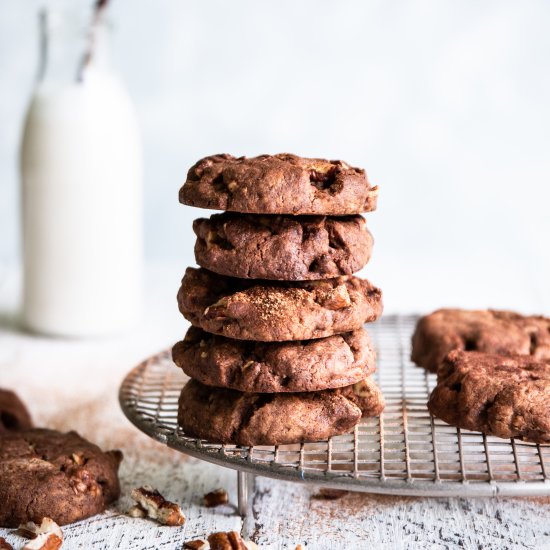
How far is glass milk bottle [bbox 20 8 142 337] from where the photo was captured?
11.0 ft

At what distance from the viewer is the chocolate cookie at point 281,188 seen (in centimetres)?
191

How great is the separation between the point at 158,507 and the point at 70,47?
1.89 m

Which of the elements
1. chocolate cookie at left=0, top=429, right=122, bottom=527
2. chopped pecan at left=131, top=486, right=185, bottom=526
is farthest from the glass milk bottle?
chopped pecan at left=131, top=486, right=185, bottom=526

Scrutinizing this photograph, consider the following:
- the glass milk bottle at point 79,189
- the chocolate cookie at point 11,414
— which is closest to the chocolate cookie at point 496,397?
the chocolate cookie at point 11,414

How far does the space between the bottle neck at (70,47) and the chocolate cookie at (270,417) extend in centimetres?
171

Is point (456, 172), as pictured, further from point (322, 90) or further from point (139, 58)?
point (139, 58)

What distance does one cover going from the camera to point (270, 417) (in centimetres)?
203

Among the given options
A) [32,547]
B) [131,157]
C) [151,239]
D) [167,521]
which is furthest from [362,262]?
[151,239]

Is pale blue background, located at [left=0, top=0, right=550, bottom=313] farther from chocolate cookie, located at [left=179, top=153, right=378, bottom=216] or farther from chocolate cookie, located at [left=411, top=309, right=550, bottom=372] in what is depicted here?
chocolate cookie, located at [left=179, top=153, right=378, bottom=216]

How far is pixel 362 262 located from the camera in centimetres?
205

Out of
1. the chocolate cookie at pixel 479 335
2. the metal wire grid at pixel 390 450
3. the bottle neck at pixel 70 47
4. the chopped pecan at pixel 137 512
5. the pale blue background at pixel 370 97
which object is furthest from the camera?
the pale blue background at pixel 370 97

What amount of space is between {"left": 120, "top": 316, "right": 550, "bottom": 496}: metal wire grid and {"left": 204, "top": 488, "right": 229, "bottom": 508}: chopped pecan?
0.16m

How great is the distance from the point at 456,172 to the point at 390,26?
0.82 metres

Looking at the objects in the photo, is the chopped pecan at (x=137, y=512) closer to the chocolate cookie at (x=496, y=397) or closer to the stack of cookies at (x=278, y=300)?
the stack of cookies at (x=278, y=300)
